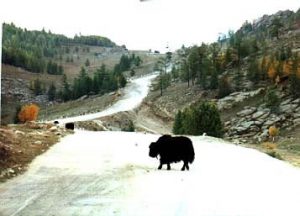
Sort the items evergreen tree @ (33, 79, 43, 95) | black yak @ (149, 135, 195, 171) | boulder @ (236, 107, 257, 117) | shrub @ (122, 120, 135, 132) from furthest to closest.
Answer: evergreen tree @ (33, 79, 43, 95) → boulder @ (236, 107, 257, 117) → shrub @ (122, 120, 135, 132) → black yak @ (149, 135, 195, 171)

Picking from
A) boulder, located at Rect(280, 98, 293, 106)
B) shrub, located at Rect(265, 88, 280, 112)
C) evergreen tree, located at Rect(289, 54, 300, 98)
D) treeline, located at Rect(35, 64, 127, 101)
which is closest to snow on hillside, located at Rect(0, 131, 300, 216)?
shrub, located at Rect(265, 88, 280, 112)

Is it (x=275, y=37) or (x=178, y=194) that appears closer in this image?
(x=178, y=194)

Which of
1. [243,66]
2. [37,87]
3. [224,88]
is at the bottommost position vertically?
[224,88]

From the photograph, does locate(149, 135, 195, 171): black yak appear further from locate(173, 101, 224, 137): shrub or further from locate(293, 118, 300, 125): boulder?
locate(293, 118, 300, 125): boulder

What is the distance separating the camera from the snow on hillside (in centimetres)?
862

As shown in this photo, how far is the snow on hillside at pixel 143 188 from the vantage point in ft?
28.3

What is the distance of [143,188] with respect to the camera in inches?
403

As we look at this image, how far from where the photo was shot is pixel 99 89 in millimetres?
117938

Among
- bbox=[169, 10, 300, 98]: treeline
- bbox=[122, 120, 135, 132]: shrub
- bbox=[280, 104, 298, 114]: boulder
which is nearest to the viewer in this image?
bbox=[122, 120, 135, 132]: shrub

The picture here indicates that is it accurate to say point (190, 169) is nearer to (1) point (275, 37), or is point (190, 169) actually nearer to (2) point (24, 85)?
(1) point (275, 37)

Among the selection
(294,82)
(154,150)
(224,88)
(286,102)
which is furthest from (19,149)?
(224,88)

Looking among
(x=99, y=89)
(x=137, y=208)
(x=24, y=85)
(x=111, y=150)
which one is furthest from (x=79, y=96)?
(x=137, y=208)

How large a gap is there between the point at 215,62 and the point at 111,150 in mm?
83946

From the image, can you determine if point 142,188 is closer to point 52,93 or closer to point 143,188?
point 143,188
